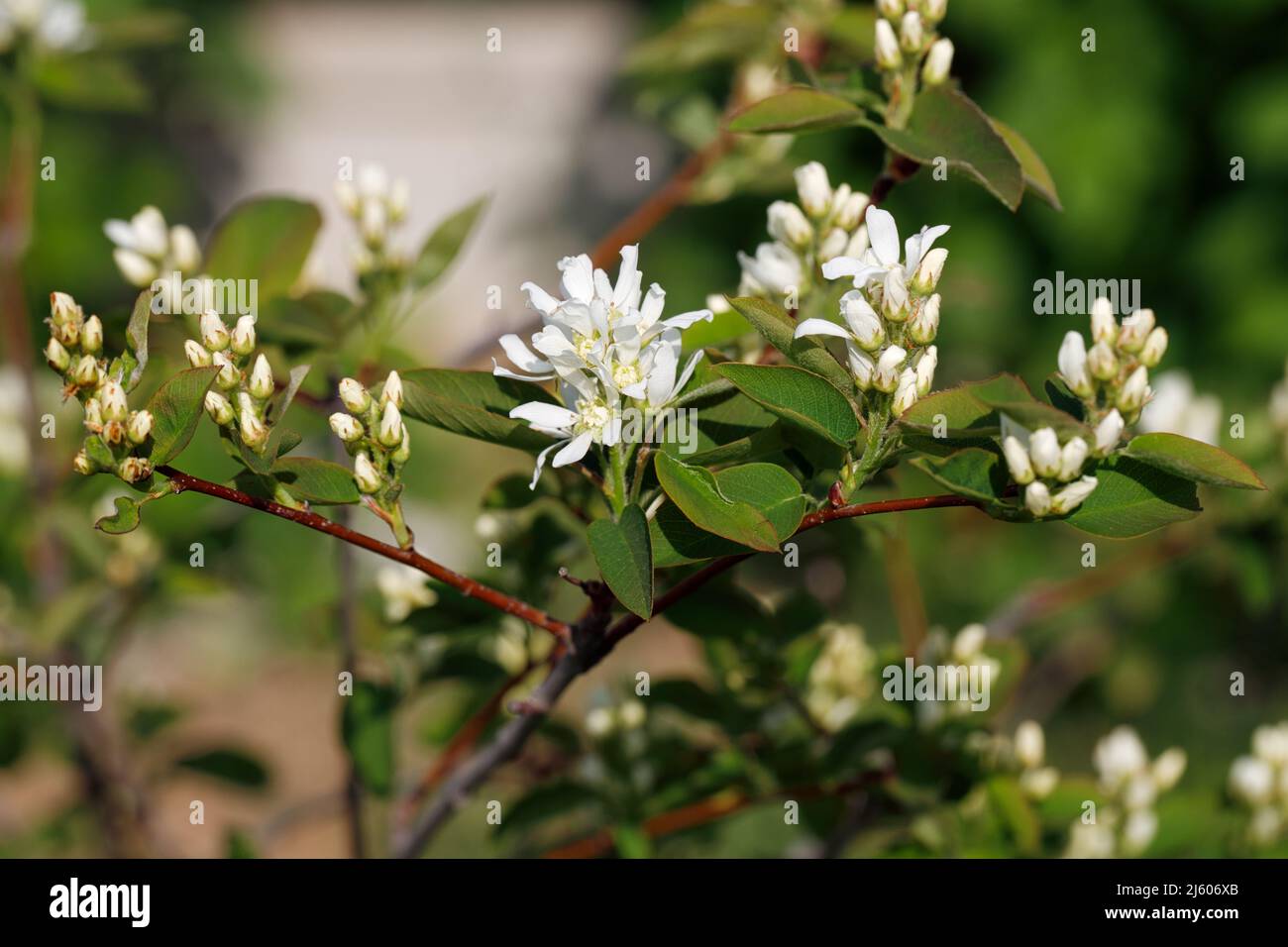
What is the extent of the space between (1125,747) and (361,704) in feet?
3.48

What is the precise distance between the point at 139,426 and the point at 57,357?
11 cm

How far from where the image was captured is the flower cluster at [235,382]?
100 cm

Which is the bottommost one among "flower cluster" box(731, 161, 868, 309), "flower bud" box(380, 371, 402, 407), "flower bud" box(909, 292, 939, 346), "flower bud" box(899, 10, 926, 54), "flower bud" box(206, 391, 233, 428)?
"flower bud" box(206, 391, 233, 428)

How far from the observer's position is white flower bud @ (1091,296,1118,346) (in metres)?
1.00

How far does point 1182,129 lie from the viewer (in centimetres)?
511

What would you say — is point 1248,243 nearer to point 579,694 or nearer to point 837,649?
point 579,694

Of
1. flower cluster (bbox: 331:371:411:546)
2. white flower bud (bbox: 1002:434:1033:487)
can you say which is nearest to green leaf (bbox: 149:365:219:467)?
flower cluster (bbox: 331:371:411:546)

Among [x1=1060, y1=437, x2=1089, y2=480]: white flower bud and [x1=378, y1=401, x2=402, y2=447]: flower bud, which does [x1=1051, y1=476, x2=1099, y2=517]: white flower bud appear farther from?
[x1=378, y1=401, x2=402, y2=447]: flower bud

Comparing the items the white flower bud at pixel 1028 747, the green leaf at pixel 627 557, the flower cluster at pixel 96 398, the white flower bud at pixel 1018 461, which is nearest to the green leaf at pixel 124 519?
the flower cluster at pixel 96 398

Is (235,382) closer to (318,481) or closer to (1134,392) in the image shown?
(318,481)

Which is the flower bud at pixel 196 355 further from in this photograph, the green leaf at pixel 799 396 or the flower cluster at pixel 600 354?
the green leaf at pixel 799 396

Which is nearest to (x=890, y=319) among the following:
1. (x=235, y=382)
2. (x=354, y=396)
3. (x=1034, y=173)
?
(x=1034, y=173)

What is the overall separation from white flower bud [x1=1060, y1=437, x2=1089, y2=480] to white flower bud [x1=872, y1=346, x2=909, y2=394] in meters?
0.14

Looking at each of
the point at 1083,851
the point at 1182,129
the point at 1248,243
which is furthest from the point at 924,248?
the point at 1182,129
